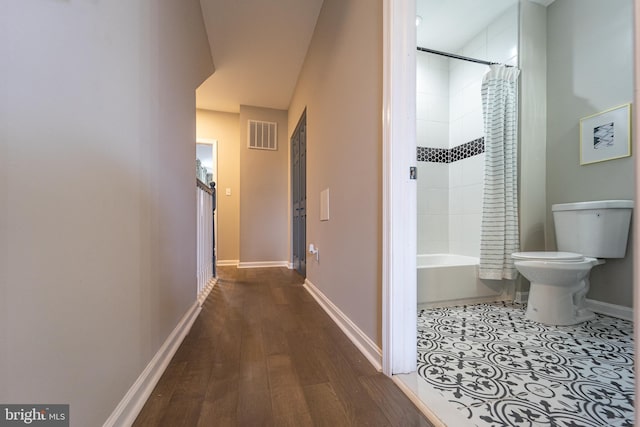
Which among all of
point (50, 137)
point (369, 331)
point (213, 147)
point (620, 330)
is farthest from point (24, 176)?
point (213, 147)

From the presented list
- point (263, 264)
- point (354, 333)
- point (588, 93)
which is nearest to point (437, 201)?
point (588, 93)

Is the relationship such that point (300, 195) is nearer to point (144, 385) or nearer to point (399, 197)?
point (399, 197)

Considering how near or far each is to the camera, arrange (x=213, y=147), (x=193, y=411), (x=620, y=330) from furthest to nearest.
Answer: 1. (x=213, y=147)
2. (x=620, y=330)
3. (x=193, y=411)

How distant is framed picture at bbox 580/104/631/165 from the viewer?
1692 millimetres

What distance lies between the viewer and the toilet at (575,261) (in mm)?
1546

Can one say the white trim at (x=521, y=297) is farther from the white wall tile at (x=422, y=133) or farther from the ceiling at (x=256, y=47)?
the ceiling at (x=256, y=47)

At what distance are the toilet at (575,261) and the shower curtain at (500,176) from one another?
305 mm

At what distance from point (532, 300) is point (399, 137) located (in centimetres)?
159

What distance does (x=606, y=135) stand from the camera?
1.78m

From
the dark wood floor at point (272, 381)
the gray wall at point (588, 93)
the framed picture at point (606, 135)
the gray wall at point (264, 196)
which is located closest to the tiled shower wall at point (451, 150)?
the gray wall at point (588, 93)

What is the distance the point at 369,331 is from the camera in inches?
48.4

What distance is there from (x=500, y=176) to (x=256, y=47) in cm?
267

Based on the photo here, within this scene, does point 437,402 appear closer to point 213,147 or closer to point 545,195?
point 545,195

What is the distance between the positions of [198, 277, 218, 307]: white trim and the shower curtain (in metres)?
2.35
